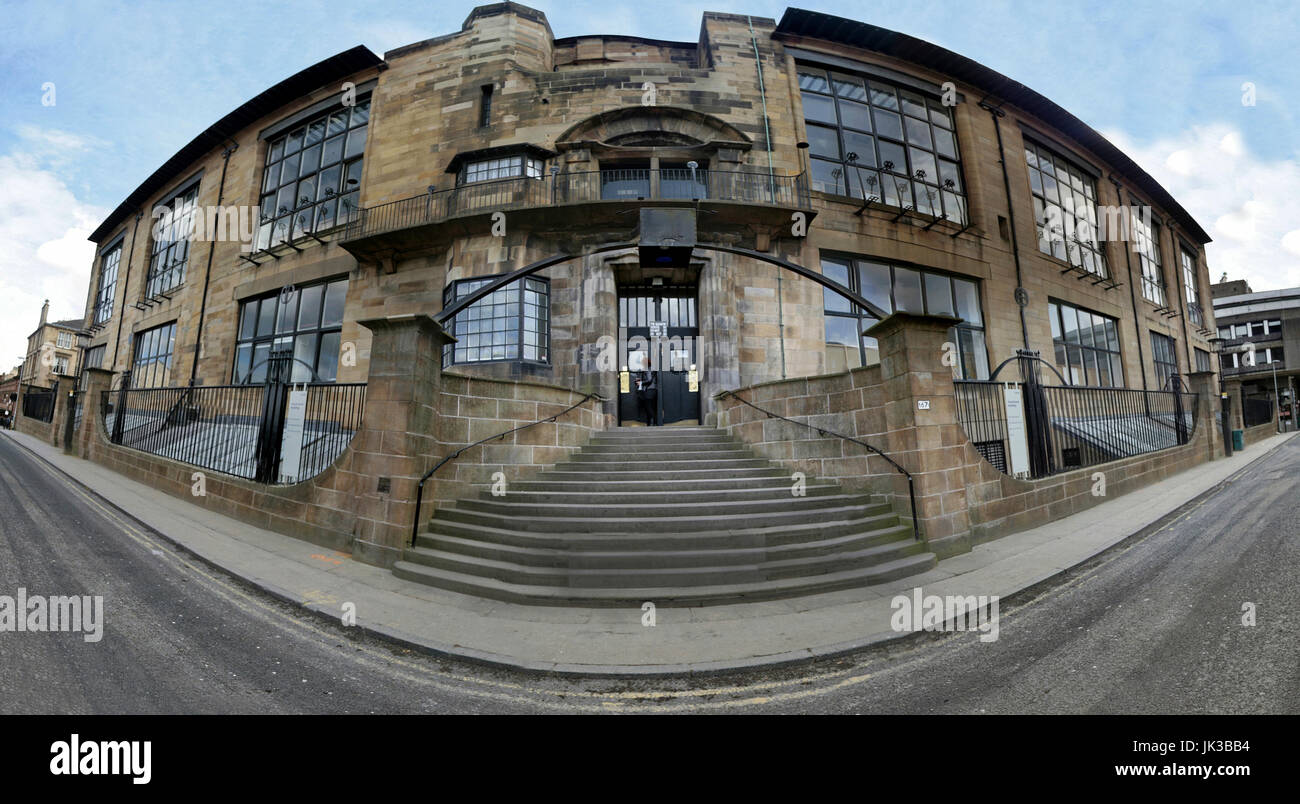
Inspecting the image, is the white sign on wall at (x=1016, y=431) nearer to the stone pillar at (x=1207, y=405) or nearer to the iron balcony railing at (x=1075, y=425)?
the iron balcony railing at (x=1075, y=425)

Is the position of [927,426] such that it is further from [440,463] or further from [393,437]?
[393,437]

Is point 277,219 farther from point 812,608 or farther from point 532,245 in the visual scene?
point 812,608

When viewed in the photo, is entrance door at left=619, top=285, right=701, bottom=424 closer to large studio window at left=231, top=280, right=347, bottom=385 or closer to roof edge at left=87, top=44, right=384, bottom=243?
large studio window at left=231, top=280, right=347, bottom=385

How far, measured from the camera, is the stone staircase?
500cm

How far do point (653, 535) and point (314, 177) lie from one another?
19.7m

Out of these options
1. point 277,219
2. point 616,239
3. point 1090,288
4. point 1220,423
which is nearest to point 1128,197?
point 1090,288

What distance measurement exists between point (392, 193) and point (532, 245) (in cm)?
592

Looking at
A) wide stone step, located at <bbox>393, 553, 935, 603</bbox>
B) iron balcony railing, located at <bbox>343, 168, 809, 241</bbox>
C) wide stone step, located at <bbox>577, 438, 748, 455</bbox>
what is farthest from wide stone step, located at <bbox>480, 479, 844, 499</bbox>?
iron balcony railing, located at <bbox>343, 168, 809, 241</bbox>

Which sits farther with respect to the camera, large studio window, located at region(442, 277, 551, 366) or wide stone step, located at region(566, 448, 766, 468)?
large studio window, located at region(442, 277, 551, 366)

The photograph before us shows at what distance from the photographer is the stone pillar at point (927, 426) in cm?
621

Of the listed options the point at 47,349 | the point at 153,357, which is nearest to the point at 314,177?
the point at 153,357

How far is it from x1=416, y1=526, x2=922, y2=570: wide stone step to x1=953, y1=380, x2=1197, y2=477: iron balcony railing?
11.7 feet

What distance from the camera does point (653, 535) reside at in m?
5.55

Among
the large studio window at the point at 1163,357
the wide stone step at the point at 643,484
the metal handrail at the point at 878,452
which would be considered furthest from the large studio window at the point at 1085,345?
the wide stone step at the point at 643,484
